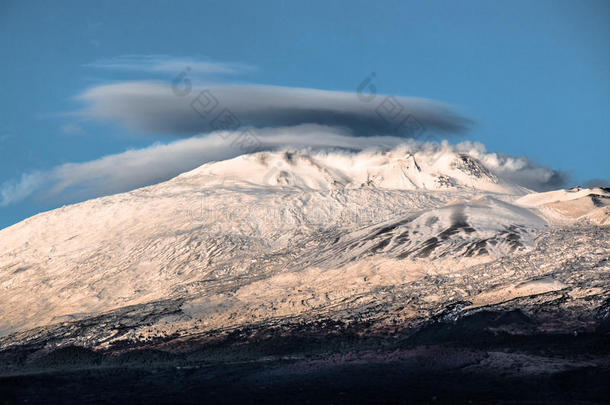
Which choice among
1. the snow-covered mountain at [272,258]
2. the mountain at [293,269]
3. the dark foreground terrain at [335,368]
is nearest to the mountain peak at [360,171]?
the snow-covered mountain at [272,258]

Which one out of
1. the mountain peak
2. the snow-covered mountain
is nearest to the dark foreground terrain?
the snow-covered mountain

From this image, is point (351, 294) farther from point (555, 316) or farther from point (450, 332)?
point (555, 316)

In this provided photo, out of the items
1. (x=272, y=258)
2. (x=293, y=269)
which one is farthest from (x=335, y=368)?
(x=272, y=258)

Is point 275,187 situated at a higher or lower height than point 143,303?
higher

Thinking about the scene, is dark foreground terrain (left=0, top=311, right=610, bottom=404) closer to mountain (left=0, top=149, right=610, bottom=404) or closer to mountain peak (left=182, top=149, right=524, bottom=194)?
mountain (left=0, top=149, right=610, bottom=404)

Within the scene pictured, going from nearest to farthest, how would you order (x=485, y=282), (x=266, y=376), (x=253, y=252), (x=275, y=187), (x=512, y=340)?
(x=266, y=376)
(x=512, y=340)
(x=485, y=282)
(x=253, y=252)
(x=275, y=187)

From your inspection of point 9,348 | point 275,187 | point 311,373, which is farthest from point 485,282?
point 275,187

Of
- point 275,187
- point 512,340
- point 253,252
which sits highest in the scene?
point 275,187
